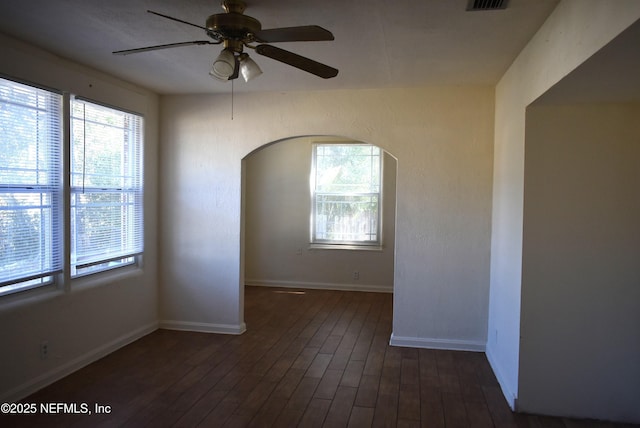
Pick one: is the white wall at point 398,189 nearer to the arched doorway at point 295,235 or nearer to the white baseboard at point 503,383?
the white baseboard at point 503,383

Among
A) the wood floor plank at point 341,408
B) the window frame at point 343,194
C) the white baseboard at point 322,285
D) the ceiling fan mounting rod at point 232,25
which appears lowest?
the wood floor plank at point 341,408

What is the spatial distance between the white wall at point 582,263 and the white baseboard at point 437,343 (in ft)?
3.93

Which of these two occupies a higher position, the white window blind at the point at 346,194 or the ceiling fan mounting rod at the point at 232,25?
the ceiling fan mounting rod at the point at 232,25

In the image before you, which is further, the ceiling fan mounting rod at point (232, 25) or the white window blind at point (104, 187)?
the white window blind at point (104, 187)

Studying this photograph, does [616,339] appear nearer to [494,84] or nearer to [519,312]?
[519,312]

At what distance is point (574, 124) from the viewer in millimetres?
2984

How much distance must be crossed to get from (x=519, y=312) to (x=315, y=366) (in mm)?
1717

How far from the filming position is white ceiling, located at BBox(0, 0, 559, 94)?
249 cm

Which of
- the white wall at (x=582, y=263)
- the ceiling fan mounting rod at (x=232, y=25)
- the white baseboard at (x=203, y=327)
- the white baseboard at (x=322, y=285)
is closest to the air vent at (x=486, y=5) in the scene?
the white wall at (x=582, y=263)

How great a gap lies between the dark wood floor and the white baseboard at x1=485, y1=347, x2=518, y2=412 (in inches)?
1.9

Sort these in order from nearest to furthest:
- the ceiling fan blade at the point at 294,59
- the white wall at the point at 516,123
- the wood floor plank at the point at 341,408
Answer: the white wall at the point at 516,123, the ceiling fan blade at the point at 294,59, the wood floor plank at the point at 341,408

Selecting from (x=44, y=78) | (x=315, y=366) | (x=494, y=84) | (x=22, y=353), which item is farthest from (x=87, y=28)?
(x=494, y=84)

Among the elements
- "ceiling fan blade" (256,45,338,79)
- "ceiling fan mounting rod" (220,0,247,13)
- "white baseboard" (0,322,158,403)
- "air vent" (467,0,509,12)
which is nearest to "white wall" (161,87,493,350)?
"white baseboard" (0,322,158,403)

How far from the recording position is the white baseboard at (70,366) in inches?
124
